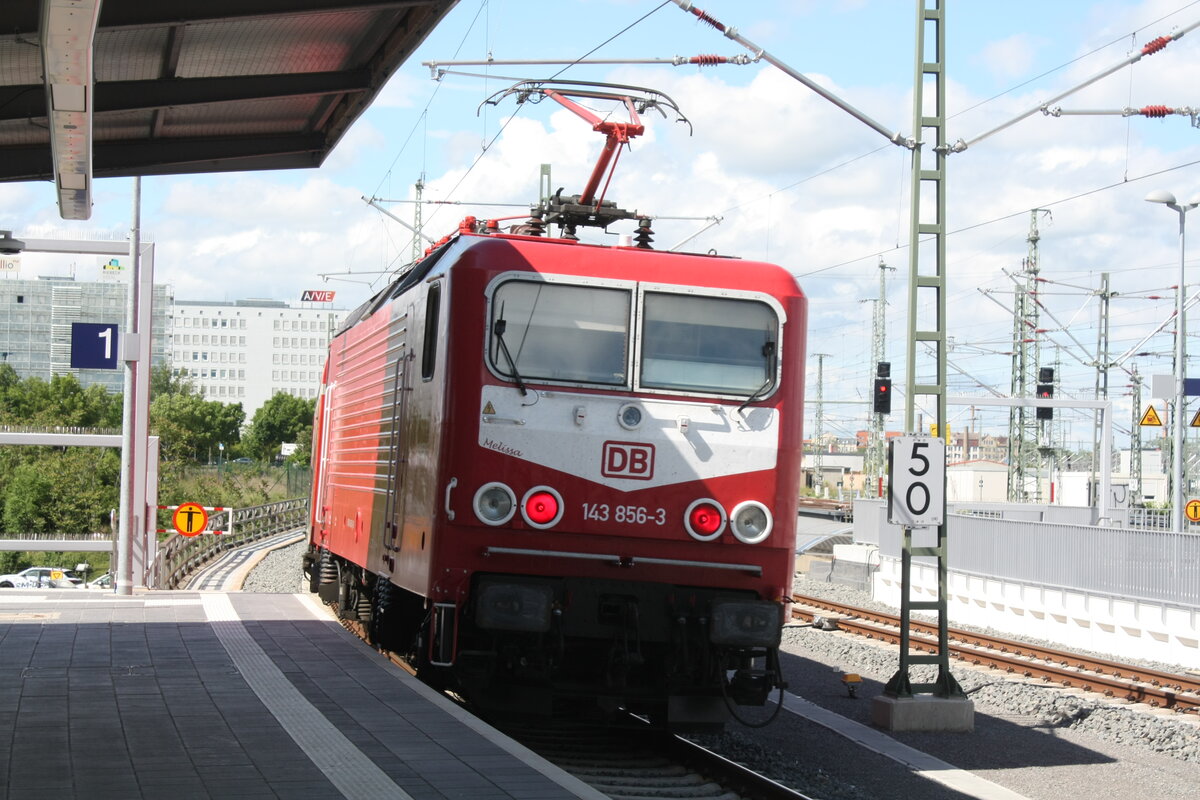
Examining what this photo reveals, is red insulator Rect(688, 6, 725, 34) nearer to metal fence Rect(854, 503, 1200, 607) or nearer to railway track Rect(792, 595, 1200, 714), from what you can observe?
railway track Rect(792, 595, 1200, 714)

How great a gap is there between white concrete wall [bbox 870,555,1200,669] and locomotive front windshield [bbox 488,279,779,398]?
37.4ft

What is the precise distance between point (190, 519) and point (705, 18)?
14566 mm

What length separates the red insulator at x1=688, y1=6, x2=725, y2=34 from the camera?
13.0m

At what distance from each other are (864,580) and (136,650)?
20.2 m

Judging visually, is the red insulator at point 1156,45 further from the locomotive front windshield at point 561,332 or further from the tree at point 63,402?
the tree at point 63,402

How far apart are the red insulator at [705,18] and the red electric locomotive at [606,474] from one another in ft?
14.4

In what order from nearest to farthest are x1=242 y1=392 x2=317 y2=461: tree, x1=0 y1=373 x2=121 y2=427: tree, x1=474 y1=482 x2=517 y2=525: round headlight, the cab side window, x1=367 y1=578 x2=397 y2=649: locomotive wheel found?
1. x1=474 y1=482 x2=517 y2=525: round headlight
2. the cab side window
3. x1=367 y1=578 x2=397 y2=649: locomotive wheel
4. x1=0 y1=373 x2=121 y2=427: tree
5. x1=242 y1=392 x2=317 y2=461: tree

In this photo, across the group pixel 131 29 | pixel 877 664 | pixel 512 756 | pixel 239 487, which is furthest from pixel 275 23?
pixel 239 487

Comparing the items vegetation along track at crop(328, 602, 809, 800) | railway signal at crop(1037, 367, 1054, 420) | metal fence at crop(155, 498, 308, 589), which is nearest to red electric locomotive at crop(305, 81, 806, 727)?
vegetation along track at crop(328, 602, 809, 800)

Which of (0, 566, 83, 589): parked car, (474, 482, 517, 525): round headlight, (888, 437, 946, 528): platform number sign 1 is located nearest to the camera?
(474, 482, 517, 525): round headlight

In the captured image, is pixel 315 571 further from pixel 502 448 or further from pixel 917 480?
pixel 502 448

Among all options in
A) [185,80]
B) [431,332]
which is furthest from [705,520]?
[185,80]

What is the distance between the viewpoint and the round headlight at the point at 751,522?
888 centimetres

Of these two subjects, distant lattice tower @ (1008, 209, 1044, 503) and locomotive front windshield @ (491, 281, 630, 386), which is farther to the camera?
distant lattice tower @ (1008, 209, 1044, 503)
